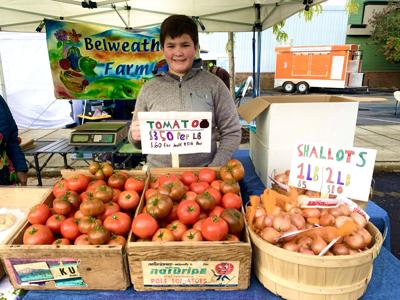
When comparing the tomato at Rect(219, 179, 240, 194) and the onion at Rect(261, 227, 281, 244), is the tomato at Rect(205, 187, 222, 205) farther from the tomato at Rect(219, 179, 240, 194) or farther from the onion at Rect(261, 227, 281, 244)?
the onion at Rect(261, 227, 281, 244)

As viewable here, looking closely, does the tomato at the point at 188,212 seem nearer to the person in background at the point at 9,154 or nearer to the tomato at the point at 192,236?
the tomato at the point at 192,236

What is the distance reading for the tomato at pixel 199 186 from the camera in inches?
59.5

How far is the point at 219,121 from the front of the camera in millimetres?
2113

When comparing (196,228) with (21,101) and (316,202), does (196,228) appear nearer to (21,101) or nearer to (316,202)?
(316,202)

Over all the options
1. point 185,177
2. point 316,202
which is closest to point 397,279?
point 316,202

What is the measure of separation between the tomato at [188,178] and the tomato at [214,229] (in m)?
0.45

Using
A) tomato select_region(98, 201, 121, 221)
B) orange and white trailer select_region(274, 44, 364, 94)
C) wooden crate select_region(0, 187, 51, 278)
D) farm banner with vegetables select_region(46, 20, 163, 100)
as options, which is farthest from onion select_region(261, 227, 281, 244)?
orange and white trailer select_region(274, 44, 364, 94)

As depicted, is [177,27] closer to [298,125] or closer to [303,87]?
[298,125]

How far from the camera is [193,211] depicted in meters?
1.28

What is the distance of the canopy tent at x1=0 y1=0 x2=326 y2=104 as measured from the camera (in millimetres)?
4180

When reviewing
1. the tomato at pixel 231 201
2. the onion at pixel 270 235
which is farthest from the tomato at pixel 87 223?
the onion at pixel 270 235

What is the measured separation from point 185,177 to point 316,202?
2.26ft

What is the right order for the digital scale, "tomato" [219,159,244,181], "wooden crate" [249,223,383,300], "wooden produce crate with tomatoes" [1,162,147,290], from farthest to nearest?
1. the digital scale
2. "tomato" [219,159,244,181]
3. "wooden produce crate with tomatoes" [1,162,147,290]
4. "wooden crate" [249,223,383,300]

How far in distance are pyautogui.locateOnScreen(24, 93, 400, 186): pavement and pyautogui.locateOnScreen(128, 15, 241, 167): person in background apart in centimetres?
395
